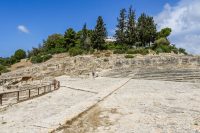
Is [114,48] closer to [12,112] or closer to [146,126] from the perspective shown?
[12,112]

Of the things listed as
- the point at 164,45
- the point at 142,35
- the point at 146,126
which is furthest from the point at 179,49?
the point at 146,126

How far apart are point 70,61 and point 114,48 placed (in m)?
13.3

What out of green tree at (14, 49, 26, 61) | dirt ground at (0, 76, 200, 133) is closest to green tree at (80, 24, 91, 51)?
green tree at (14, 49, 26, 61)

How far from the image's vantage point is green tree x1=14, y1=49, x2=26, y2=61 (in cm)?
8579

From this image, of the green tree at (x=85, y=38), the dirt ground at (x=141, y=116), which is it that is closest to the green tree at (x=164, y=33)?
the green tree at (x=85, y=38)

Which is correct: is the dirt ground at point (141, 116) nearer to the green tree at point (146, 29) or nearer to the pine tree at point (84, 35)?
the green tree at point (146, 29)

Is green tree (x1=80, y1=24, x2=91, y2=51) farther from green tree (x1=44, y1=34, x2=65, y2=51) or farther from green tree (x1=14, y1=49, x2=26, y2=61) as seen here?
green tree (x1=14, y1=49, x2=26, y2=61)

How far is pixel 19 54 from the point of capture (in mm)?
87062

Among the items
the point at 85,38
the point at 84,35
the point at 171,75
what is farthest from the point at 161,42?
the point at 171,75

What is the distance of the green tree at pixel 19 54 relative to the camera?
8579cm

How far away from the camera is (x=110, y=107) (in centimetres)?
2019

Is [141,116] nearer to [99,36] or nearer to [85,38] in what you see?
[99,36]

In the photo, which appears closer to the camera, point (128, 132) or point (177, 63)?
point (128, 132)

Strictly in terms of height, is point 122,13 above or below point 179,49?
above
